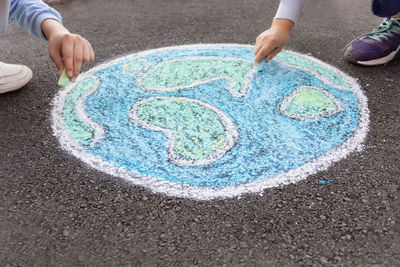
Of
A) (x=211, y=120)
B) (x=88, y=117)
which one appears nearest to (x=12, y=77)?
(x=88, y=117)

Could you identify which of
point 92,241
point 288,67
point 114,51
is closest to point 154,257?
point 92,241

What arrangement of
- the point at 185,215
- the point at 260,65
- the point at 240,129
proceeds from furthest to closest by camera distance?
1. the point at 260,65
2. the point at 240,129
3. the point at 185,215

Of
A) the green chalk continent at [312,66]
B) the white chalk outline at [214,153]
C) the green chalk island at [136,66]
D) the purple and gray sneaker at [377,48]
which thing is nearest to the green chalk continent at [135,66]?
the green chalk island at [136,66]

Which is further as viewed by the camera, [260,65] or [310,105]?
[260,65]

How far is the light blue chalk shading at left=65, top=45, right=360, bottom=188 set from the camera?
5.26ft

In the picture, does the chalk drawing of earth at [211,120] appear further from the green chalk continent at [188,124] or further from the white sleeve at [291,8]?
the white sleeve at [291,8]

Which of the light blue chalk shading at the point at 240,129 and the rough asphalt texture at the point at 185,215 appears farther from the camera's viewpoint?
the light blue chalk shading at the point at 240,129

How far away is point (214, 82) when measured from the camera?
2250mm

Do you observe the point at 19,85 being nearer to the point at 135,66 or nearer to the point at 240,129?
the point at 135,66

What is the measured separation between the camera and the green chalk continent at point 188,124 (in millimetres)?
1721

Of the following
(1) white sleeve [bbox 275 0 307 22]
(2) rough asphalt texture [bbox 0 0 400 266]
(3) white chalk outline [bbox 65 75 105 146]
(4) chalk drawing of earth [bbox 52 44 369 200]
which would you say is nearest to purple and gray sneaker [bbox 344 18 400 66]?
(4) chalk drawing of earth [bbox 52 44 369 200]

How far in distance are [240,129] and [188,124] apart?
0.27 metres

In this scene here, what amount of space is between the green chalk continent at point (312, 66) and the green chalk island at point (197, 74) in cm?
26

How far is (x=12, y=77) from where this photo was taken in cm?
218
